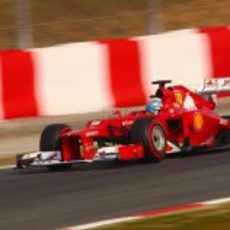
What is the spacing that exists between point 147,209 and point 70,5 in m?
13.2

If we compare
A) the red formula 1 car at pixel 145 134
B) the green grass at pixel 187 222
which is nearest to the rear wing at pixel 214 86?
the red formula 1 car at pixel 145 134

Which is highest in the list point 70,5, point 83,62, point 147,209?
point 70,5

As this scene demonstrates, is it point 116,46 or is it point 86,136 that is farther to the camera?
point 116,46

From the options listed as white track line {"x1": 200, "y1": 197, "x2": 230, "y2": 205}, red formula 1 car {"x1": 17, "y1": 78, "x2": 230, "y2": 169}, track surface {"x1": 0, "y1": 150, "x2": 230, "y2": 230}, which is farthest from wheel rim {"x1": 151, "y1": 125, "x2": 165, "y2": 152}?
white track line {"x1": 200, "y1": 197, "x2": 230, "y2": 205}

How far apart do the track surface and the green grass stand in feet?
1.72

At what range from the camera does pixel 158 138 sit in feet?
34.8

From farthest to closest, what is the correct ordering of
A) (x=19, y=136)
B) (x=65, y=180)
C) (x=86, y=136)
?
(x=19, y=136) → (x=86, y=136) → (x=65, y=180)

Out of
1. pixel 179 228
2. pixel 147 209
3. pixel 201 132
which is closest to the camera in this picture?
pixel 179 228

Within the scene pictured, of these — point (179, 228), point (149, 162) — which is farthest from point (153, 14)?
point (179, 228)

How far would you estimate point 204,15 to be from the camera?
2170cm

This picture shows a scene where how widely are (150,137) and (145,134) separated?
0.08m

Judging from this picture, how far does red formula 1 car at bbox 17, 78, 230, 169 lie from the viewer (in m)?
10.4

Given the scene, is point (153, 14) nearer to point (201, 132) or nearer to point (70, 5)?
point (201, 132)

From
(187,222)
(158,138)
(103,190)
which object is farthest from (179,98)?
(187,222)
